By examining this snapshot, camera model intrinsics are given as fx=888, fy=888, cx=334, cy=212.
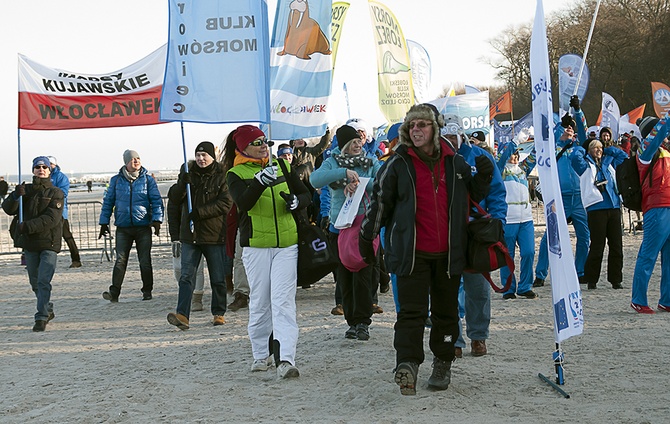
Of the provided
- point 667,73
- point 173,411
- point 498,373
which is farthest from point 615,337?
point 667,73

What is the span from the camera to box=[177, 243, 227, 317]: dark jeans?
938 cm

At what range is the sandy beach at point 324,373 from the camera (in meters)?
5.69

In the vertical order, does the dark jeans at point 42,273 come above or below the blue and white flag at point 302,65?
below

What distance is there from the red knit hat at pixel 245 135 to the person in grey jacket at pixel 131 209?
16.5 ft

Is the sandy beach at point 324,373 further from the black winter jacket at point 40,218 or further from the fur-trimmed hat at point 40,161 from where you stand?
the fur-trimmed hat at point 40,161

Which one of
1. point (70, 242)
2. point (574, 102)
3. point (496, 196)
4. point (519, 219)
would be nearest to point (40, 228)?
point (496, 196)

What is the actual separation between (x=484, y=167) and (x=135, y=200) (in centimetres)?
691

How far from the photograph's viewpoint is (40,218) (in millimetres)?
9703

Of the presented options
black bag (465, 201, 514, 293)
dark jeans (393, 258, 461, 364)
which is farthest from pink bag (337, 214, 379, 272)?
black bag (465, 201, 514, 293)

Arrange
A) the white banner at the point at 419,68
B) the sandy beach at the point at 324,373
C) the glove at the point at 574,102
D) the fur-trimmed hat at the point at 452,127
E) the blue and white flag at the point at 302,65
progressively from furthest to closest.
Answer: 1. the white banner at the point at 419,68
2. the blue and white flag at the point at 302,65
3. the glove at the point at 574,102
4. the fur-trimmed hat at the point at 452,127
5. the sandy beach at the point at 324,373

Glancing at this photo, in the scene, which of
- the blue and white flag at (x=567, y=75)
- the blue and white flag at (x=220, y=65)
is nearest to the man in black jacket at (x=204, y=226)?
the blue and white flag at (x=220, y=65)

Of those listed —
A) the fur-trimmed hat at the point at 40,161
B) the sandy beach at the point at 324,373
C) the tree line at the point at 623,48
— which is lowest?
the sandy beach at the point at 324,373

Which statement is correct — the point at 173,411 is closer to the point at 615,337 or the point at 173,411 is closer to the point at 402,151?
the point at 402,151

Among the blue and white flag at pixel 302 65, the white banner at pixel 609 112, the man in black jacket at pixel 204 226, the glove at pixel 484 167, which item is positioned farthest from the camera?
the white banner at pixel 609 112
